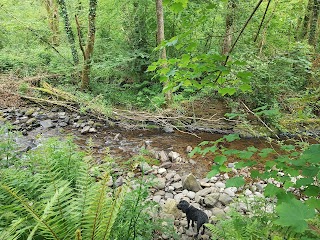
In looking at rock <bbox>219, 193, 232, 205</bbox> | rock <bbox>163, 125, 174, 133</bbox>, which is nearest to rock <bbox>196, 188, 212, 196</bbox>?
→ rock <bbox>219, 193, 232, 205</bbox>

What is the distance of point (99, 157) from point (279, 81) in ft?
18.7

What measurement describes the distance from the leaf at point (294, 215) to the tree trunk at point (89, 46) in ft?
27.9

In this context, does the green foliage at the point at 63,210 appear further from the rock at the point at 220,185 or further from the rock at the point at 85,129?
the rock at the point at 85,129

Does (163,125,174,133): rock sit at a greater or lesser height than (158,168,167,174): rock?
greater

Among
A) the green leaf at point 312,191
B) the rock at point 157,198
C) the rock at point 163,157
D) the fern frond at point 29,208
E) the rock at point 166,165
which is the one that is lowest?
the rock at point 166,165

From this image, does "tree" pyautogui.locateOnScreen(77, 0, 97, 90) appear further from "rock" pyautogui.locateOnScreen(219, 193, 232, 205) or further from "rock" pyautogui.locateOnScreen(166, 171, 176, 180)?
"rock" pyautogui.locateOnScreen(219, 193, 232, 205)

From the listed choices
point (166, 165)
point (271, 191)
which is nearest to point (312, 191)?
point (271, 191)

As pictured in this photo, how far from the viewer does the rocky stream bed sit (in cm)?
392

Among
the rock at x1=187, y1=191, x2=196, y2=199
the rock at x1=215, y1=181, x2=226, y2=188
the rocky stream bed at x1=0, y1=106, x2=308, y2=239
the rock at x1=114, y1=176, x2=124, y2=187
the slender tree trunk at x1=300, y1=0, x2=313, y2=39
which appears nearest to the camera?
the rocky stream bed at x1=0, y1=106, x2=308, y2=239

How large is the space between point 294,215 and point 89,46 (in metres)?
8.89

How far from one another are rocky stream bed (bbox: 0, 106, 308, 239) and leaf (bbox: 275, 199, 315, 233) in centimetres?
166

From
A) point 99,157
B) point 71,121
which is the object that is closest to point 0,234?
point 99,157

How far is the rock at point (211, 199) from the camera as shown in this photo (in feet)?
13.0

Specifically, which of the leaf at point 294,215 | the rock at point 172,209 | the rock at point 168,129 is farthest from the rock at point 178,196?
the rock at point 168,129
